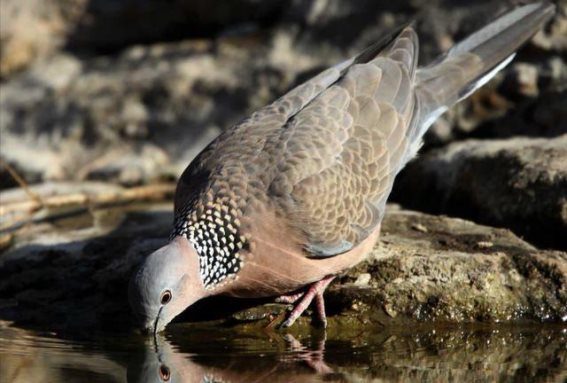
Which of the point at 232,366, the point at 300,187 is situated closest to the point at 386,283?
the point at 300,187

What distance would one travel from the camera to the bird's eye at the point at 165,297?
5871 millimetres

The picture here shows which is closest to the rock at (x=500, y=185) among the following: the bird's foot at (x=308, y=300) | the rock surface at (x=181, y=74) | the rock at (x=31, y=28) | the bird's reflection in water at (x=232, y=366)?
the rock surface at (x=181, y=74)

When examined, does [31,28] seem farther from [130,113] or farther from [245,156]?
[245,156]

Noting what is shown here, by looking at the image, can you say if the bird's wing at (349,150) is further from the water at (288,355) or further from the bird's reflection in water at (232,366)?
the bird's reflection in water at (232,366)

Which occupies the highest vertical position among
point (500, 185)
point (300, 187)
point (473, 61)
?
point (473, 61)

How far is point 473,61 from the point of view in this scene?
777cm

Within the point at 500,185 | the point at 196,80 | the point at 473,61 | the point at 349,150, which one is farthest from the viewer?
the point at 196,80

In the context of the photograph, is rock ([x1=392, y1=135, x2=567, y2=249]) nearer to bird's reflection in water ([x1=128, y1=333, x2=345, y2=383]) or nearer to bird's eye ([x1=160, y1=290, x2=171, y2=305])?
bird's reflection in water ([x1=128, y1=333, x2=345, y2=383])

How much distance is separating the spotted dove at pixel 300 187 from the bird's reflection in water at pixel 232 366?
12.1 inches

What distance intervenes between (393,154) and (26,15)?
5528 mm

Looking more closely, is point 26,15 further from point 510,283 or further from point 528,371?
point 528,371

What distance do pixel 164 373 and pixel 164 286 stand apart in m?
0.58

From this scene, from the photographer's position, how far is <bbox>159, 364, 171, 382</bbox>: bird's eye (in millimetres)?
5340

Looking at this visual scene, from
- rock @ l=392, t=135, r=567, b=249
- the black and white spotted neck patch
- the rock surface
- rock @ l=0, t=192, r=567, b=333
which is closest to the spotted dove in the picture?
the black and white spotted neck patch
